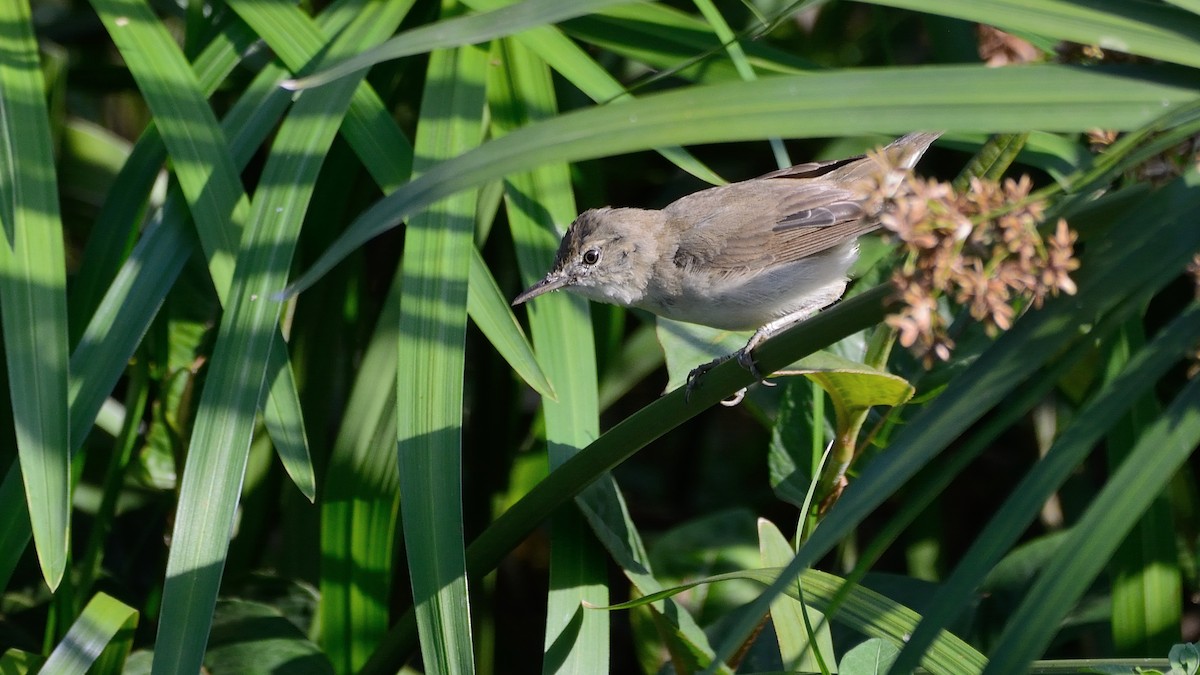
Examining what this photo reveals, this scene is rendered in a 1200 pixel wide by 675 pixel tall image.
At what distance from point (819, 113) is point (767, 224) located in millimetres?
1309

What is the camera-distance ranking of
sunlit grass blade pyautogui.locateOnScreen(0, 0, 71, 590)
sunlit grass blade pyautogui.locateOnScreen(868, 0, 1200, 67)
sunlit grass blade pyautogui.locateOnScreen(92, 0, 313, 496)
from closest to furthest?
1. sunlit grass blade pyautogui.locateOnScreen(868, 0, 1200, 67)
2. sunlit grass blade pyautogui.locateOnScreen(0, 0, 71, 590)
3. sunlit grass blade pyautogui.locateOnScreen(92, 0, 313, 496)

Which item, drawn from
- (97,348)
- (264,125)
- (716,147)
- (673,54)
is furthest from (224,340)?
(716,147)

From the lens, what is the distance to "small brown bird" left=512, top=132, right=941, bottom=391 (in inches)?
89.9

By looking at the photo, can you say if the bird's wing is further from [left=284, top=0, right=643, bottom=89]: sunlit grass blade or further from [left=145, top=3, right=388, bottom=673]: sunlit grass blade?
[left=284, top=0, right=643, bottom=89]: sunlit grass blade

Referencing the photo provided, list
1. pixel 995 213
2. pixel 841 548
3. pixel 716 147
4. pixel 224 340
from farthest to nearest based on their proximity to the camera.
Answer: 1. pixel 716 147
2. pixel 841 548
3. pixel 224 340
4. pixel 995 213

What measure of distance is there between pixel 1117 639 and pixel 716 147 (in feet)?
5.99

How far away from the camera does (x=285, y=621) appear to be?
2.23 m

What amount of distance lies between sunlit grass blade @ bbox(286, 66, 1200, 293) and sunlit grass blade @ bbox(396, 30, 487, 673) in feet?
2.10

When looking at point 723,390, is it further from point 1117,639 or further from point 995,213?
point 1117,639

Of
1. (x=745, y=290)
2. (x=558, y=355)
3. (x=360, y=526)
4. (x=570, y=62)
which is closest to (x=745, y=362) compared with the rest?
(x=558, y=355)

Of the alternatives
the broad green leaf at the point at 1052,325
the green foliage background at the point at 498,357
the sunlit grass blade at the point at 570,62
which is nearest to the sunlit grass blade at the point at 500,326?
the green foliage background at the point at 498,357

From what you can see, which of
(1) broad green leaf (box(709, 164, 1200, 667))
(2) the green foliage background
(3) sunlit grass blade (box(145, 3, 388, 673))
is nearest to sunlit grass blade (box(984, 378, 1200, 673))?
(2) the green foliage background

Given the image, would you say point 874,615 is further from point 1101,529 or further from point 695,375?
point 1101,529

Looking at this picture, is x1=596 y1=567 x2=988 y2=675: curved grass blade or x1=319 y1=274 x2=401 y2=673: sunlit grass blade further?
x1=319 y1=274 x2=401 y2=673: sunlit grass blade
